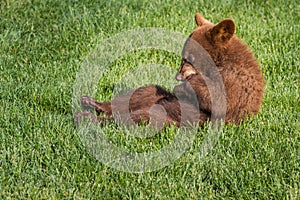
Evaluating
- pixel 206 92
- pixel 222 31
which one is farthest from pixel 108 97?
pixel 222 31

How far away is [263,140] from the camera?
489 cm

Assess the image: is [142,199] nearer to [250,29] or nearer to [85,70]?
[85,70]

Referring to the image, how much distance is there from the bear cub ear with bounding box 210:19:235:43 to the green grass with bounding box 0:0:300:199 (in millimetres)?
723

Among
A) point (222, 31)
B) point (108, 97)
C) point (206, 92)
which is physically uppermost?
point (222, 31)

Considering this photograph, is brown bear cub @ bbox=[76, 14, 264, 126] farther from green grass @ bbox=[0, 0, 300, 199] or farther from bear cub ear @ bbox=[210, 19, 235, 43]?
green grass @ bbox=[0, 0, 300, 199]

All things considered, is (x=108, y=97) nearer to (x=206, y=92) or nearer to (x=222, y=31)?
(x=206, y=92)

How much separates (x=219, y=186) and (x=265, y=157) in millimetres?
540

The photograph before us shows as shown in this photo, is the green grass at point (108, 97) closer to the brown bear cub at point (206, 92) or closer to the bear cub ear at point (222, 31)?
the brown bear cub at point (206, 92)

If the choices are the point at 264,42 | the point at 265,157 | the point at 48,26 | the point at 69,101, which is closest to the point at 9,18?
the point at 48,26

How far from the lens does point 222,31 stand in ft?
16.9

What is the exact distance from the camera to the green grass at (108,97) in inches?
168

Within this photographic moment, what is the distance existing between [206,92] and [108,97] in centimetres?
123

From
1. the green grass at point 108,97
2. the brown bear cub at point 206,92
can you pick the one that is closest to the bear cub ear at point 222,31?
the brown bear cub at point 206,92

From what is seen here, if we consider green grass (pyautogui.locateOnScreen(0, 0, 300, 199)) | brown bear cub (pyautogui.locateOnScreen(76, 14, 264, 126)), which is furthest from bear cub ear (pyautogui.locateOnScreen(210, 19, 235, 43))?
green grass (pyautogui.locateOnScreen(0, 0, 300, 199))
